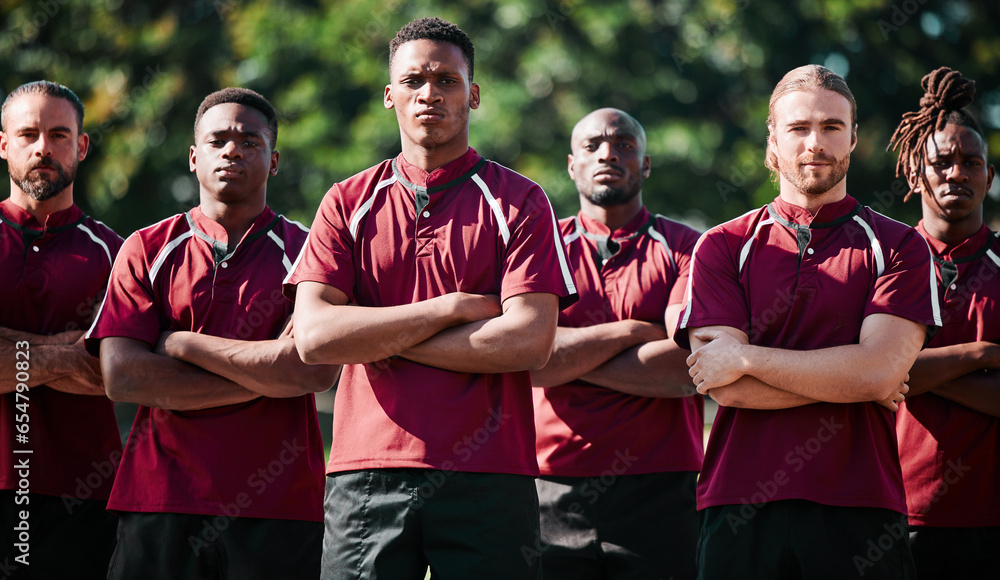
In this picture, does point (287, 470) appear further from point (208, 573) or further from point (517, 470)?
point (517, 470)

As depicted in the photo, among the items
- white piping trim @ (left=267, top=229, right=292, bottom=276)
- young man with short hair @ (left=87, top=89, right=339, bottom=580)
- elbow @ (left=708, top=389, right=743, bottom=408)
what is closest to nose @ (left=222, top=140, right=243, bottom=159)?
young man with short hair @ (left=87, top=89, right=339, bottom=580)

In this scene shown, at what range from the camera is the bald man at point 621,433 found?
4.93m

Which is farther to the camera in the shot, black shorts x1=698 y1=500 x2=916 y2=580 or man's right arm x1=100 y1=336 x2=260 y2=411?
man's right arm x1=100 y1=336 x2=260 y2=411

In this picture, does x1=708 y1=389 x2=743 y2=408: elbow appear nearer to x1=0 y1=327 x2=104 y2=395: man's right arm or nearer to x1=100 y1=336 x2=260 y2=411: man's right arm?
x1=100 y1=336 x2=260 y2=411: man's right arm

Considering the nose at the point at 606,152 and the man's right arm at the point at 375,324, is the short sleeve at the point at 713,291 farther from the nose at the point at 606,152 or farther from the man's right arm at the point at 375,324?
the nose at the point at 606,152

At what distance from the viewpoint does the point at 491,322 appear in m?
3.64

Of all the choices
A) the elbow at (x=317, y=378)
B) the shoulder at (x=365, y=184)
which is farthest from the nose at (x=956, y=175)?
the elbow at (x=317, y=378)

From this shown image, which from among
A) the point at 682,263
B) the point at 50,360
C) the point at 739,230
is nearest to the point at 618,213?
the point at 682,263

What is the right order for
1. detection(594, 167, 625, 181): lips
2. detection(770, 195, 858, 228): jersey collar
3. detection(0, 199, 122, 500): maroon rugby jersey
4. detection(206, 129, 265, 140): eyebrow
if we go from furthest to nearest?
detection(594, 167, 625, 181): lips, detection(0, 199, 122, 500): maroon rugby jersey, detection(206, 129, 265, 140): eyebrow, detection(770, 195, 858, 228): jersey collar

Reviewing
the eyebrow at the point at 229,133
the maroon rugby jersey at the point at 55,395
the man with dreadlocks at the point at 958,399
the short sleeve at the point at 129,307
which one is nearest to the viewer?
the short sleeve at the point at 129,307

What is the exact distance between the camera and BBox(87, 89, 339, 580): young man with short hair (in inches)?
163

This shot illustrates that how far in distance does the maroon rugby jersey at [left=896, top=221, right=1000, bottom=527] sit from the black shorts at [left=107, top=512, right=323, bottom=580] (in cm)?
292

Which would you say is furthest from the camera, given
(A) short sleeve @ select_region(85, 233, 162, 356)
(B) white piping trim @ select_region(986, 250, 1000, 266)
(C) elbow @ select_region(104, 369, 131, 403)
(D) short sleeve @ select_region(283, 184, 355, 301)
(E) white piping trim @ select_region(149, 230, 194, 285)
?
(B) white piping trim @ select_region(986, 250, 1000, 266)

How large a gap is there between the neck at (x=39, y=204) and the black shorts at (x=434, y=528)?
8.79 ft
